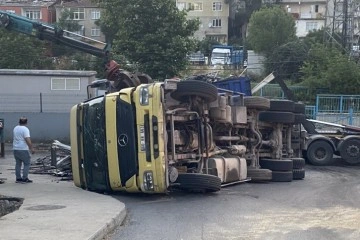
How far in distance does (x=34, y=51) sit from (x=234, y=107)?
34.8 metres

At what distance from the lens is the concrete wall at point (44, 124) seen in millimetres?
33812

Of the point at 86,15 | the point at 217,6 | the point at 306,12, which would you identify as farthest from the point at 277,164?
the point at 306,12

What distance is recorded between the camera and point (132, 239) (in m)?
10.2

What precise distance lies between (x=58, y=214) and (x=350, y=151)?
46.1 ft

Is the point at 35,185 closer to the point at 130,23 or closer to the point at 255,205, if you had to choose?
the point at 255,205

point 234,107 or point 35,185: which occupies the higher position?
point 234,107

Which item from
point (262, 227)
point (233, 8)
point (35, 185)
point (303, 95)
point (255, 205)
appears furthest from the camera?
point (233, 8)

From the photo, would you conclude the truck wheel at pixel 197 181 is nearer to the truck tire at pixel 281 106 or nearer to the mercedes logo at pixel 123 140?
the mercedes logo at pixel 123 140

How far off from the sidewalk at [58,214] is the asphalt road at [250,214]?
321 mm

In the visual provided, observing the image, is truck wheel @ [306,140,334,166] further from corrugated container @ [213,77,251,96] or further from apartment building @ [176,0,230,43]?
apartment building @ [176,0,230,43]

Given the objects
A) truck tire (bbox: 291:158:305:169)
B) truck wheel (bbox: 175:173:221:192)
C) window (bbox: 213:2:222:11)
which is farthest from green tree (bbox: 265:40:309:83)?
truck wheel (bbox: 175:173:221:192)

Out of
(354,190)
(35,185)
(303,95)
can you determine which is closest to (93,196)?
(35,185)

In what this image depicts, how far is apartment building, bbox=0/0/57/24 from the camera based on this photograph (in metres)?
74.8

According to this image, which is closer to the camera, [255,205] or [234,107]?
[255,205]
